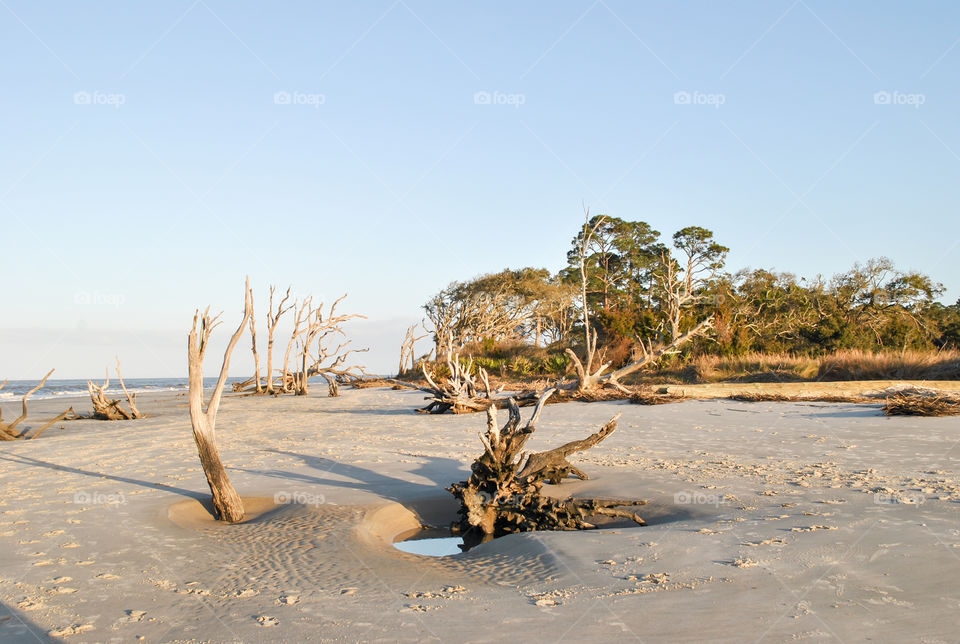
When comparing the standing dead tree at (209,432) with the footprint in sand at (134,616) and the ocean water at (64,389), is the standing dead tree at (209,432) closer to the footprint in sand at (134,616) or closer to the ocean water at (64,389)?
the footprint in sand at (134,616)

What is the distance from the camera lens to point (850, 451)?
8492 millimetres

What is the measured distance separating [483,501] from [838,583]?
12.3 ft

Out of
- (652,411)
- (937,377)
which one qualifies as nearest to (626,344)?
(937,377)

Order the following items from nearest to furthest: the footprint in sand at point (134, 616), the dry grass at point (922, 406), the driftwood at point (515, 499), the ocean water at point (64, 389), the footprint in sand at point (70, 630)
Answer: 1. the footprint in sand at point (70, 630)
2. the footprint in sand at point (134, 616)
3. the driftwood at point (515, 499)
4. the dry grass at point (922, 406)
5. the ocean water at point (64, 389)

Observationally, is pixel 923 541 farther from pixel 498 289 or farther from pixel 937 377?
pixel 498 289

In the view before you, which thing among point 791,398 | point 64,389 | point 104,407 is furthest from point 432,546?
point 64,389

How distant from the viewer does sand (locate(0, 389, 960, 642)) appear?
11.4ft

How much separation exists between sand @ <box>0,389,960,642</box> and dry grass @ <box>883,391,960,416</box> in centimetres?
95

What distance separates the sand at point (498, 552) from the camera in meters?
3.46

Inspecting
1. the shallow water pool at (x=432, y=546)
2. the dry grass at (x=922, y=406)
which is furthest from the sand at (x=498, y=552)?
the dry grass at (x=922, y=406)

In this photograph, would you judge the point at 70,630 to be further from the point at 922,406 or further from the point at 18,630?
the point at 922,406

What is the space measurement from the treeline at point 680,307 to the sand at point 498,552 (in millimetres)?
8668

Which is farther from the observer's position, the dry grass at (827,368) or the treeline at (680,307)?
the treeline at (680,307)

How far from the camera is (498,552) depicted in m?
5.22
